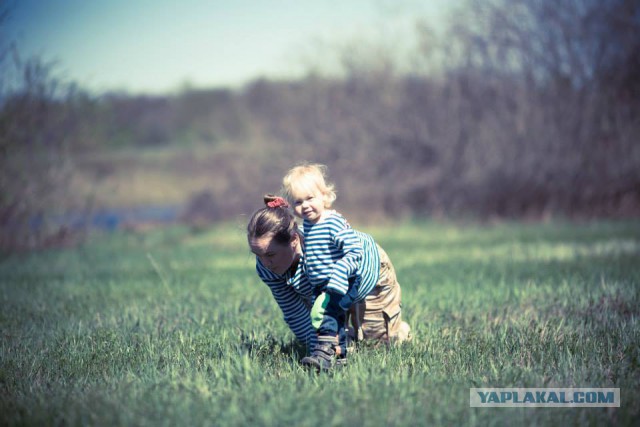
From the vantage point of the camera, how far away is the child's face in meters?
4.20

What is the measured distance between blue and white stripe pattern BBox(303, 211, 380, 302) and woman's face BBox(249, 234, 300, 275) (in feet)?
0.40

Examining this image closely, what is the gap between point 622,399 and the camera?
11.5 feet

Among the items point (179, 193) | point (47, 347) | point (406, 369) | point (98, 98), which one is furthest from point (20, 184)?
point (179, 193)

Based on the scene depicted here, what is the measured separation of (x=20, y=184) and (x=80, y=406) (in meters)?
10.9

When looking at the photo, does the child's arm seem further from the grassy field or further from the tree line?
the tree line

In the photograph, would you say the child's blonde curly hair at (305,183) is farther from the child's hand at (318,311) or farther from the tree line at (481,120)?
the tree line at (481,120)

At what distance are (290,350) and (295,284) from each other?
0.58m

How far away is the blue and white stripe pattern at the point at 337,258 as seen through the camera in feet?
13.3

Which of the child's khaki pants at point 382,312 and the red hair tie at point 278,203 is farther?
the child's khaki pants at point 382,312

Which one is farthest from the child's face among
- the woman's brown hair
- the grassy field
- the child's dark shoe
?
the child's dark shoe

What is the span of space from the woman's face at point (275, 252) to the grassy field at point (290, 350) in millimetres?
503

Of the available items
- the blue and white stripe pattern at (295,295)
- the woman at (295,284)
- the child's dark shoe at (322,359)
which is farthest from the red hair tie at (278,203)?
the child's dark shoe at (322,359)

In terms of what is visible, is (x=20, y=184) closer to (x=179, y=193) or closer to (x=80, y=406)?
(x=80, y=406)

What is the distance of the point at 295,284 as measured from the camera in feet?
14.7
